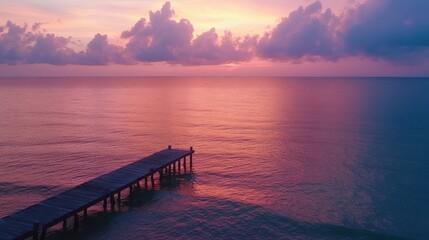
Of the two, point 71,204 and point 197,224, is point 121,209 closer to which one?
point 71,204

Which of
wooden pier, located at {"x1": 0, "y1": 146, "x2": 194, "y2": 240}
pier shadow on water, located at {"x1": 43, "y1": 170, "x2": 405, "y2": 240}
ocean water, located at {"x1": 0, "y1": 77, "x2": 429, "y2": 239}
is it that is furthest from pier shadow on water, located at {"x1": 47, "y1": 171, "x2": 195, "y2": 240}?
wooden pier, located at {"x1": 0, "y1": 146, "x2": 194, "y2": 240}

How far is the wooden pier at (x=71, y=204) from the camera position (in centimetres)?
2142

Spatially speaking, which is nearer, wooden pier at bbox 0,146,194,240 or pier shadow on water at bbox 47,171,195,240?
wooden pier at bbox 0,146,194,240

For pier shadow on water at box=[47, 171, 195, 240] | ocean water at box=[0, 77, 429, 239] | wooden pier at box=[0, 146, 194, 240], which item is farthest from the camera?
ocean water at box=[0, 77, 429, 239]

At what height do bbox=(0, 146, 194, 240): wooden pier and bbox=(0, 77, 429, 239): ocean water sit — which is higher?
bbox=(0, 146, 194, 240): wooden pier

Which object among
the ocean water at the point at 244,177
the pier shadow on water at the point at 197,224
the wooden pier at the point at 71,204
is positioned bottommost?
the pier shadow on water at the point at 197,224

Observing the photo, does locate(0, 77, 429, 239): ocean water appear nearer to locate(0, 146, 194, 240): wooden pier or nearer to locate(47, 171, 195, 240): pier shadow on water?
locate(47, 171, 195, 240): pier shadow on water

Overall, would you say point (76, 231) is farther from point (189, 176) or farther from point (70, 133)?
point (70, 133)

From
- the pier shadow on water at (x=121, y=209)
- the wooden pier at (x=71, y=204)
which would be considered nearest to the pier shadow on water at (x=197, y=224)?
the pier shadow on water at (x=121, y=209)

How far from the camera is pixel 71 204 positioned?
2484cm

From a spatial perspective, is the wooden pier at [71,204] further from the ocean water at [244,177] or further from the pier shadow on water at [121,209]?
the ocean water at [244,177]

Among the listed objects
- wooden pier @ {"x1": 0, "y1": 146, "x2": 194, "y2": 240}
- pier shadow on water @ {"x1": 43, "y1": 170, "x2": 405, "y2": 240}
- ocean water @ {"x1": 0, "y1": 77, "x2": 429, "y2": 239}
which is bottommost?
pier shadow on water @ {"x1": 43, "y1": 170, "x2": 405, "y2": 240}

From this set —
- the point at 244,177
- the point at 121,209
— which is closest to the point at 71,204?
the point at 121,209

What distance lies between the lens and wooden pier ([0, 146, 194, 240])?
70.3 ft
